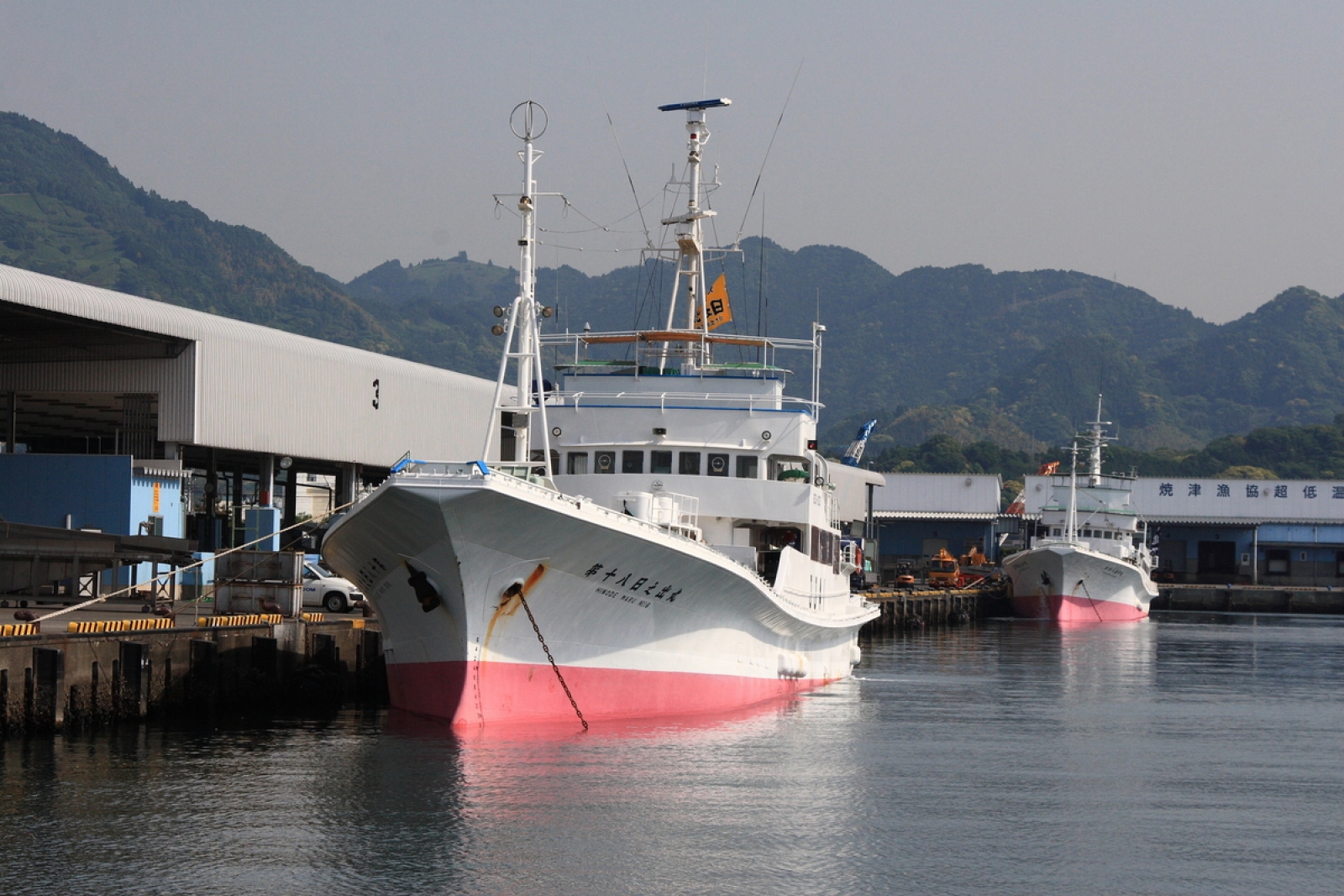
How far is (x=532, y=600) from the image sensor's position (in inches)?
928

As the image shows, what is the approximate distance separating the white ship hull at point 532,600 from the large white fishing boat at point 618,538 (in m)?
0.04

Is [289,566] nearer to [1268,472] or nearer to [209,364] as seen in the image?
[209,364]

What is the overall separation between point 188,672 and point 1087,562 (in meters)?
59.1

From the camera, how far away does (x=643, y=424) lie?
30.0 meters

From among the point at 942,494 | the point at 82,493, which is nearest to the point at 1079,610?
the point at 942,494

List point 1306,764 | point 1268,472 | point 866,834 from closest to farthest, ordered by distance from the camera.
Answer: point 866,834
point 1306,764
point 1268,472

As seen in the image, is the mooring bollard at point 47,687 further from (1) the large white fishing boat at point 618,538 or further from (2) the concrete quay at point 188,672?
(1) the large white fishing boat at point 618,538

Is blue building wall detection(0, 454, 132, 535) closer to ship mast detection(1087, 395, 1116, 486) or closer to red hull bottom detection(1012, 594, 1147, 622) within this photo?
red hull bottom detection(1012, 594, 1147, 622)

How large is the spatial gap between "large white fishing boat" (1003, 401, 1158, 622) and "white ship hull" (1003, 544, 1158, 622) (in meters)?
0.05

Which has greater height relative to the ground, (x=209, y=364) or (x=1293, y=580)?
(x=209, y=364)

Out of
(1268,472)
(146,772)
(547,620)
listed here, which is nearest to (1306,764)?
(547,620)

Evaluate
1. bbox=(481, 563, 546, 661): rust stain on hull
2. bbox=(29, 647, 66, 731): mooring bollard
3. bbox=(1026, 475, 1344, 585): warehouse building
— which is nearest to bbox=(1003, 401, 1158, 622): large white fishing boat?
bbox=(1026, 475, 1344, 585): warehouse building

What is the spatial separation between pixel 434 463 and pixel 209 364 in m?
24.2

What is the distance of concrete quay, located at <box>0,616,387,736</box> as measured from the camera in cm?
2308
